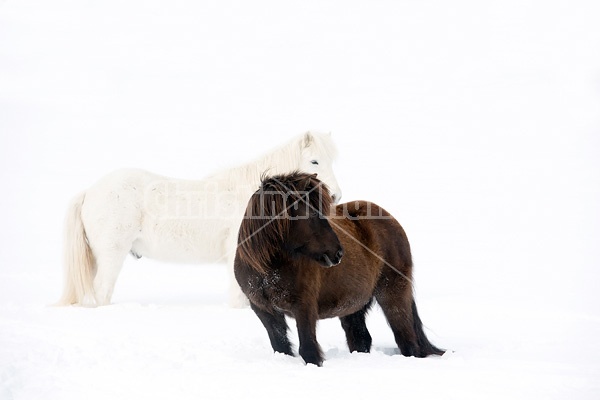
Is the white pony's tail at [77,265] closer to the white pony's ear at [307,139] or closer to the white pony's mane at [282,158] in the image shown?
the white pony's mane at [282,158]

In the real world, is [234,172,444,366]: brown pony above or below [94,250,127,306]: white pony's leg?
above

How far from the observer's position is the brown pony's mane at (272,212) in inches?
179

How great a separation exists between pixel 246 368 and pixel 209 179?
15.5 ft

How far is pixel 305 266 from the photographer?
4555 millimetres

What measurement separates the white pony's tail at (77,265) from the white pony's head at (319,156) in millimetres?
2875

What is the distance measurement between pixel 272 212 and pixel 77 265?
4.12 meters

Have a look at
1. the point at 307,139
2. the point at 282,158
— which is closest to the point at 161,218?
the point at 282,158

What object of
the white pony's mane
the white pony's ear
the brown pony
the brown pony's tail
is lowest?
the brown pony's tail

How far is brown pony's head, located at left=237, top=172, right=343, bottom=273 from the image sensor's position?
14.7ft

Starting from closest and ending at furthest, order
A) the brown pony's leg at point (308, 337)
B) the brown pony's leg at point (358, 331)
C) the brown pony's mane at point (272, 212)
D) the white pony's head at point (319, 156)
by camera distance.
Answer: the brown pony's leg at point (308, 337), the brown pony's mane at point (272, 212), the brown pony's leg at point (358, 331), the white pony's head at point (319, 156)

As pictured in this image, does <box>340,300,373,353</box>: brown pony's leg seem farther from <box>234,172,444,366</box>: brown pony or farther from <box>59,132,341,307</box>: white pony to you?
<box>59,132,341,307</box>: white pony

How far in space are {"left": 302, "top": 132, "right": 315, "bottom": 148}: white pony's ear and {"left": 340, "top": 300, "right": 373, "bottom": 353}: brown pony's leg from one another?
3.30 metres

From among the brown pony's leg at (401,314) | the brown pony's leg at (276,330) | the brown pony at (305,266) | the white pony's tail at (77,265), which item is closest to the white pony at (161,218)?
the white pony's tail at (77,265)

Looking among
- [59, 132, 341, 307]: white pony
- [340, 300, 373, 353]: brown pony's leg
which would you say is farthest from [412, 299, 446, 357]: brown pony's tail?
[59, 132, 341, 307]: white pony
